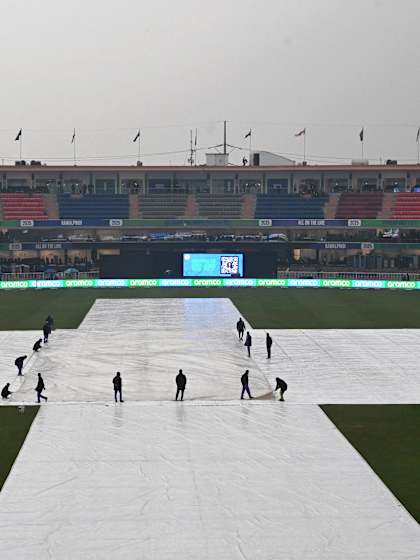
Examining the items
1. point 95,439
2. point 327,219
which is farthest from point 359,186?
point 95,439

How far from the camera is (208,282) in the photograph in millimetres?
71188

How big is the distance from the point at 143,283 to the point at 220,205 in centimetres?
2616

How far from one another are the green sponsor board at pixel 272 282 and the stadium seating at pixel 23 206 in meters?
31.9

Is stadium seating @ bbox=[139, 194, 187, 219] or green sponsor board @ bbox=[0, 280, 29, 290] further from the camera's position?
stadium seating @ bbox=[139, 194, 187, 219]

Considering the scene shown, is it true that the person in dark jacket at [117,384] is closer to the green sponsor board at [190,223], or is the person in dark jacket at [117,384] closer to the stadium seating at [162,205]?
the green sponsor board at [190,223]

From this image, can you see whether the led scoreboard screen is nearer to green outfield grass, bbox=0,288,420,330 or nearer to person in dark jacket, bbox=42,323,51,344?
green outfield grass, bbox=0,288,420,330

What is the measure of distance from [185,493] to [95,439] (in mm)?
5325

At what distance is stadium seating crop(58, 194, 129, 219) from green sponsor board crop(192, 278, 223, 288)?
23519 millimetres

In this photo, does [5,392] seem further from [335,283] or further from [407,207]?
[407,207]

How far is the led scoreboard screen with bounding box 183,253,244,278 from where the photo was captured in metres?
70.8

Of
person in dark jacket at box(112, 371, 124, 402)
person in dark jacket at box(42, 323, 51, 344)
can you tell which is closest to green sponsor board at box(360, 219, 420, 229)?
person in dark jacket at box(42, 323, 51, 344)

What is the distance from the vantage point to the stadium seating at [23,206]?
296ft

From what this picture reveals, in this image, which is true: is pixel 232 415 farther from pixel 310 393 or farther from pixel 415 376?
pixel 415 376

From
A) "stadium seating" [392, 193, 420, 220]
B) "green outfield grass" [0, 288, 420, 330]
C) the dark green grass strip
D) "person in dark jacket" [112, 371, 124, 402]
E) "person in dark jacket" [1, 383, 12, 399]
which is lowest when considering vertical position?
"green outfield grass" [0, 288, 420, 330]
